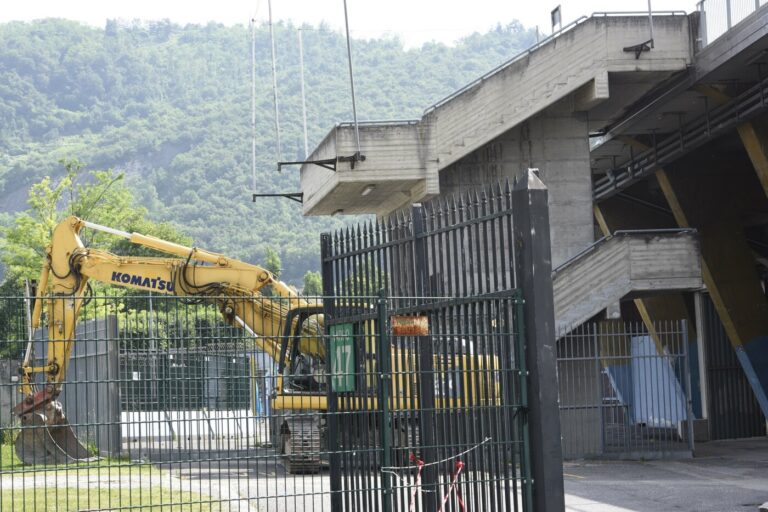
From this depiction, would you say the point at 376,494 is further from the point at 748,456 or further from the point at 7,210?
the point at 7,210

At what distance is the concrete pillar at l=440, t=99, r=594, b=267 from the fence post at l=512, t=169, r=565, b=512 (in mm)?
20426

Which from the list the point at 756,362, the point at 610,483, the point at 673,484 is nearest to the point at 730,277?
the point at 756,362

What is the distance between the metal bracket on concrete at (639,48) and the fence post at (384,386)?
20.3m

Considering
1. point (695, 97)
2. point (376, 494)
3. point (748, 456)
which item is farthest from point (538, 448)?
point (695, 97)

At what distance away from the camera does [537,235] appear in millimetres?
10414

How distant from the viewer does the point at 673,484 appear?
21.6m

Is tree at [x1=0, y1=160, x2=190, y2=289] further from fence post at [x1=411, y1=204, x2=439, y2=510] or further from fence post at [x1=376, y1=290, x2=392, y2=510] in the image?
fence post at [x1=376, y1=290, x2=392, y2=510]

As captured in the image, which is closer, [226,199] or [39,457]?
[39,457]

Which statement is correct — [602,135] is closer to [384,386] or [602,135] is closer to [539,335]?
[539,335]

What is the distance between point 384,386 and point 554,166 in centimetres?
2172

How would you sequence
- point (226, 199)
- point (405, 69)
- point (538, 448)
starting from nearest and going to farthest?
1. point (538, 448)
2. point (226, 199)
3. point (405, 69)

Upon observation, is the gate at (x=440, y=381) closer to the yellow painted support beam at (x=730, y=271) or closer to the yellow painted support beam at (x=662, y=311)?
the yellow painted support beam at (x=730, y=271)

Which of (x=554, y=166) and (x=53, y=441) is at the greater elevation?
(x=554, y=166)

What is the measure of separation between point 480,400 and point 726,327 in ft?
85.9
